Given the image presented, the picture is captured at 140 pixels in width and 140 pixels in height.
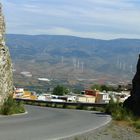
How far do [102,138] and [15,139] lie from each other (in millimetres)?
4834

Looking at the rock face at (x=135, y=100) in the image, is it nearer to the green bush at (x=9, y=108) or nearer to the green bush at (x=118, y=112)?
the green bush at (x=118, y=112)

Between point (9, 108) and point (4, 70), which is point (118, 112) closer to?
point (9, 108)

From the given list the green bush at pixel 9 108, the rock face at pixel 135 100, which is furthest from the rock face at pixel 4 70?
the rock face at pixel 135 100

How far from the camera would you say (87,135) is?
22.1m

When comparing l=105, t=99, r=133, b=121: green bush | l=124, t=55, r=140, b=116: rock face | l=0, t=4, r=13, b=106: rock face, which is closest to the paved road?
l=105, t=99, r=133, b=121: green bush

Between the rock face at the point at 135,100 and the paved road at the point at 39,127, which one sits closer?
the paved road at the point at 39,127

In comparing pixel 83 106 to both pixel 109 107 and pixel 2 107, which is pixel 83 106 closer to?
pixel 109 107

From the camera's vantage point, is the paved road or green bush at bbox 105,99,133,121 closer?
the paved road

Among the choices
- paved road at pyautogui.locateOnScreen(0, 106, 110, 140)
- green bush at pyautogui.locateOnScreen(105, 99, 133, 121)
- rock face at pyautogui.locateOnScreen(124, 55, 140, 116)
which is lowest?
paved road at pyautogui.locateOnScreen(0, 106, 110, 140)

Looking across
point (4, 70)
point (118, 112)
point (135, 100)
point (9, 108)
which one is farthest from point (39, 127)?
point (135, 100)

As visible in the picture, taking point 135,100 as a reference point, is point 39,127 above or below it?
below

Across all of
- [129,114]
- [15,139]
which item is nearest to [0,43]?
[129,114]

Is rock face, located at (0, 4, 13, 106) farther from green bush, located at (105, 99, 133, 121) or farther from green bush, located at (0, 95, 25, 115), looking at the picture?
green bush, located at (105, 99, 133, 121)

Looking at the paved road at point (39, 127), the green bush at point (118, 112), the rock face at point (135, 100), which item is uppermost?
the rock face at point (135, 100)
